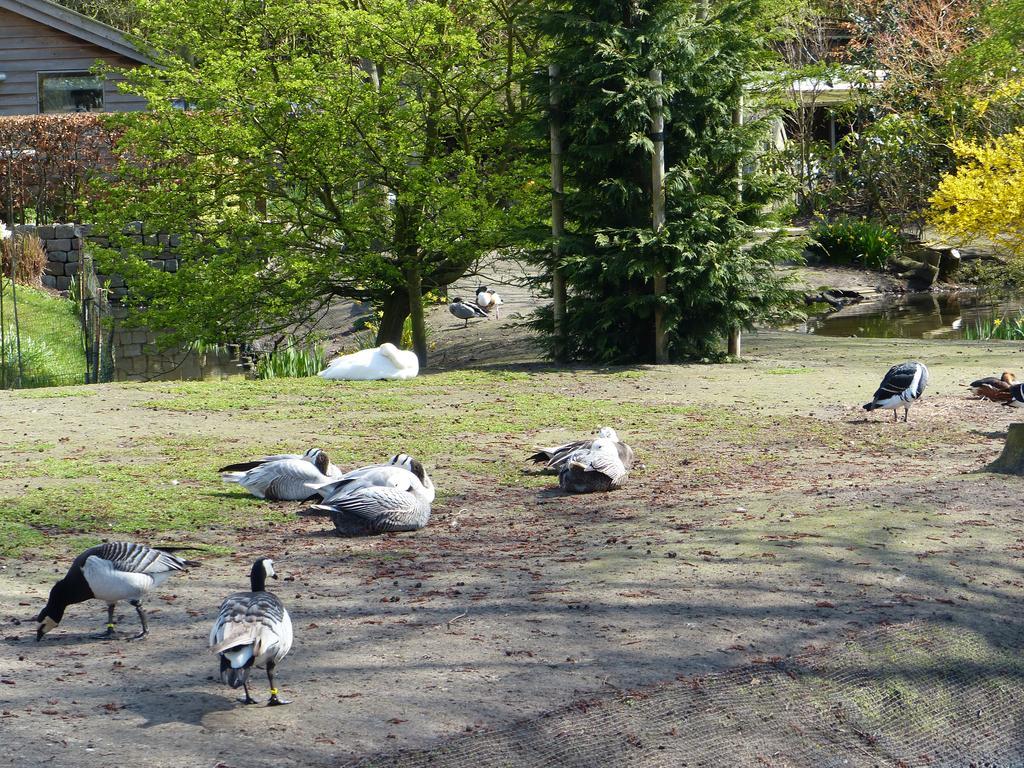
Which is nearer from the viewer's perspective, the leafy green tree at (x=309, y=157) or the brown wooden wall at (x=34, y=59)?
the leafy green tree at (x=309, y=157)

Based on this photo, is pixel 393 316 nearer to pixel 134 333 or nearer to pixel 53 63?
pixel 134 333

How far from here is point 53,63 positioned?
27.8 m

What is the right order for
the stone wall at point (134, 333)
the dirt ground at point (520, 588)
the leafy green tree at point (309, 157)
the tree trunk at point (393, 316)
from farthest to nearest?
the stone wall at point (134, 333) → the tree trunk at point (393, 316) → the leafy green tree at point (309, 157) → the dirt ground at point (520, 588)

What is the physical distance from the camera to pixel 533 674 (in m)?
4.78

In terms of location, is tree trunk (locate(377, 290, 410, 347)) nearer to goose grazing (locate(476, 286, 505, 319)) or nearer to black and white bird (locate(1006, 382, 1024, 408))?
goose grazing (locate(476, 286, 505, 319))

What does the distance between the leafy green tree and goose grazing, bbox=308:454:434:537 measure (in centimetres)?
841

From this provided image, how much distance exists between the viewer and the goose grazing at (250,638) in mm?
4176

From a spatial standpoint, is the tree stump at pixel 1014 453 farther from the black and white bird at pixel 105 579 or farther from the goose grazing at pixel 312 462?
the black and white bird at pixel 105 579

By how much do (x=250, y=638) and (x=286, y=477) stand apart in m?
3.69

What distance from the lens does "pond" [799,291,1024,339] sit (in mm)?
22906

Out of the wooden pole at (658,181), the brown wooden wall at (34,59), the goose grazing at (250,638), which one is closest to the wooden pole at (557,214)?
the wooden pole at (658,181)

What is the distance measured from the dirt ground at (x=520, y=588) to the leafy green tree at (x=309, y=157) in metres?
5.74

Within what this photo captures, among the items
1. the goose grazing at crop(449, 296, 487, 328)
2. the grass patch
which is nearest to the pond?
the goose grazing at crop(449, 296, 487, 328)

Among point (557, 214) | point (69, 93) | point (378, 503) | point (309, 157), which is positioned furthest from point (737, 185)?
point (69, 93)
